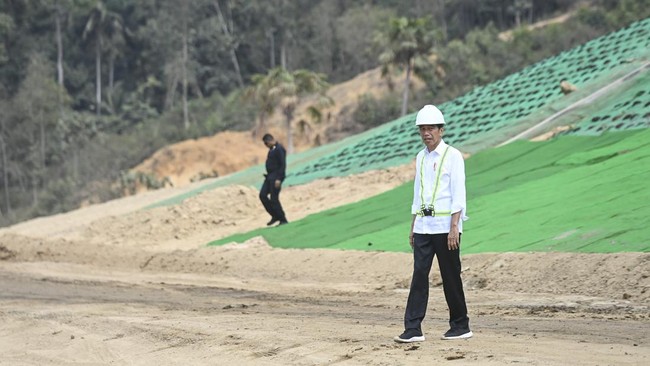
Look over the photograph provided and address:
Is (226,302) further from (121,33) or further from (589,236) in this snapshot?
(121,33)

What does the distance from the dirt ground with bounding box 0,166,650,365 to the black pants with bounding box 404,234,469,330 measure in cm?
24

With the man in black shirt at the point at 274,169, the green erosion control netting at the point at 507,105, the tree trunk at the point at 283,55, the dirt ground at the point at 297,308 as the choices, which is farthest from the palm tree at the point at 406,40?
the tree trunk at the point at 283,55

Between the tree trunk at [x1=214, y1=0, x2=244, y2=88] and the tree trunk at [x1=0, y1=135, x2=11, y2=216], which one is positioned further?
the tree trunk at [x1=214, y1=0, x2=244, y2=88]

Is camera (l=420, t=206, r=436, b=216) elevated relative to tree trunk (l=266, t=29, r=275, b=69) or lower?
lower

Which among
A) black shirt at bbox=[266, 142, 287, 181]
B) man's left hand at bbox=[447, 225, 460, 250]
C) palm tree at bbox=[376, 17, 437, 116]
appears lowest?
black shirt at bbox=[266, 142, 287, 181]

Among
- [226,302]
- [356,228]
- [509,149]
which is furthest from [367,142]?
[226,302]

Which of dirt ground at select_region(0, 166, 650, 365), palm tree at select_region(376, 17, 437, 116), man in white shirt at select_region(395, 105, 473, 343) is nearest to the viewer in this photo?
dirt ground at select_region(0, 166, 650, 365)

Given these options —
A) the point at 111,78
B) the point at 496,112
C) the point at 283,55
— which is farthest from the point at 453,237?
the point at 111,78

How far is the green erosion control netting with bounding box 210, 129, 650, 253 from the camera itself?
13773 mm

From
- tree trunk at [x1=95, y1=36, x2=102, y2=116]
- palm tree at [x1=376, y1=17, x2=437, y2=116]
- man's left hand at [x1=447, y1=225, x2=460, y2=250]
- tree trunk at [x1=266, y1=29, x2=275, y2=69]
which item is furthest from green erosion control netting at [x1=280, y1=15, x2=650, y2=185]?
tree trunk at [x1=95, y1=36, x2=102, y2=116]

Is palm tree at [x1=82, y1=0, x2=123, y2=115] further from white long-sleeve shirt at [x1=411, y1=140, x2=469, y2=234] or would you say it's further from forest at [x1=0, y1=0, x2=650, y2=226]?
white long-sleeve shirt at [x1=411, y1=140, x2=469, y2=234]

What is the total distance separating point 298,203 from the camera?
2642 cm

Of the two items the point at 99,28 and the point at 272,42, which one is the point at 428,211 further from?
the point at 99,28

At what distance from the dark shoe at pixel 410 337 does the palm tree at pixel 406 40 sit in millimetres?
36764
